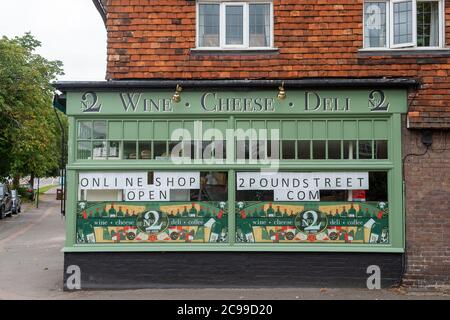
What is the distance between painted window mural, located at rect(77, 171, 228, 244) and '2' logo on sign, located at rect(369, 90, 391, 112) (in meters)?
2.74

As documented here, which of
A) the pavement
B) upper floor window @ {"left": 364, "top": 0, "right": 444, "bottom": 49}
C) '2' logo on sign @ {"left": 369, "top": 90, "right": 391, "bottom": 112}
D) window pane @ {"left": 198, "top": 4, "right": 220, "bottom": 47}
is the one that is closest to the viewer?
the pavement

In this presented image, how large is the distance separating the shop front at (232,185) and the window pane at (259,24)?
1.00 metres

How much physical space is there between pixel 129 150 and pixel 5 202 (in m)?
23.3

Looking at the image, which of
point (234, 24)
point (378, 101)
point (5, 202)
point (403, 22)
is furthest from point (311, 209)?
point (5, 202)

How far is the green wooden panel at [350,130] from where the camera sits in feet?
32.8

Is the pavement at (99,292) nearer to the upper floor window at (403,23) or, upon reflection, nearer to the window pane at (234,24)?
the upper floor window at (403,23)

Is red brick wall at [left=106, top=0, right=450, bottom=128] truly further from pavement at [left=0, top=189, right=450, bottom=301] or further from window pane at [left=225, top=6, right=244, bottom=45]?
pavement at [left=0, top=189, right=450, bottom=301]

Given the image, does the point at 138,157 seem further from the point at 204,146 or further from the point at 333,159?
the point at 333,159

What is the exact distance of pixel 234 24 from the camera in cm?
1043

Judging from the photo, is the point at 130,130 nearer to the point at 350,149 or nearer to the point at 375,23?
the point at 350,149

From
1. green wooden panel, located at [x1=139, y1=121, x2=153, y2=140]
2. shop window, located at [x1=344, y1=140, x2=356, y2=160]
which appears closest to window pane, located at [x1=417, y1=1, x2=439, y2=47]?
shop window, located at [x1=344, y1=140, x2=356, y2=160]

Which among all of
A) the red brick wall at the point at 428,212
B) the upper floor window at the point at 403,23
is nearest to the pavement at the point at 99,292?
→ the red brick wall at the point at 428,212

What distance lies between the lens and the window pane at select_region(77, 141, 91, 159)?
10.1 meters

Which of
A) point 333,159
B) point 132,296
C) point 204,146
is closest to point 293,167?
point 333,159
